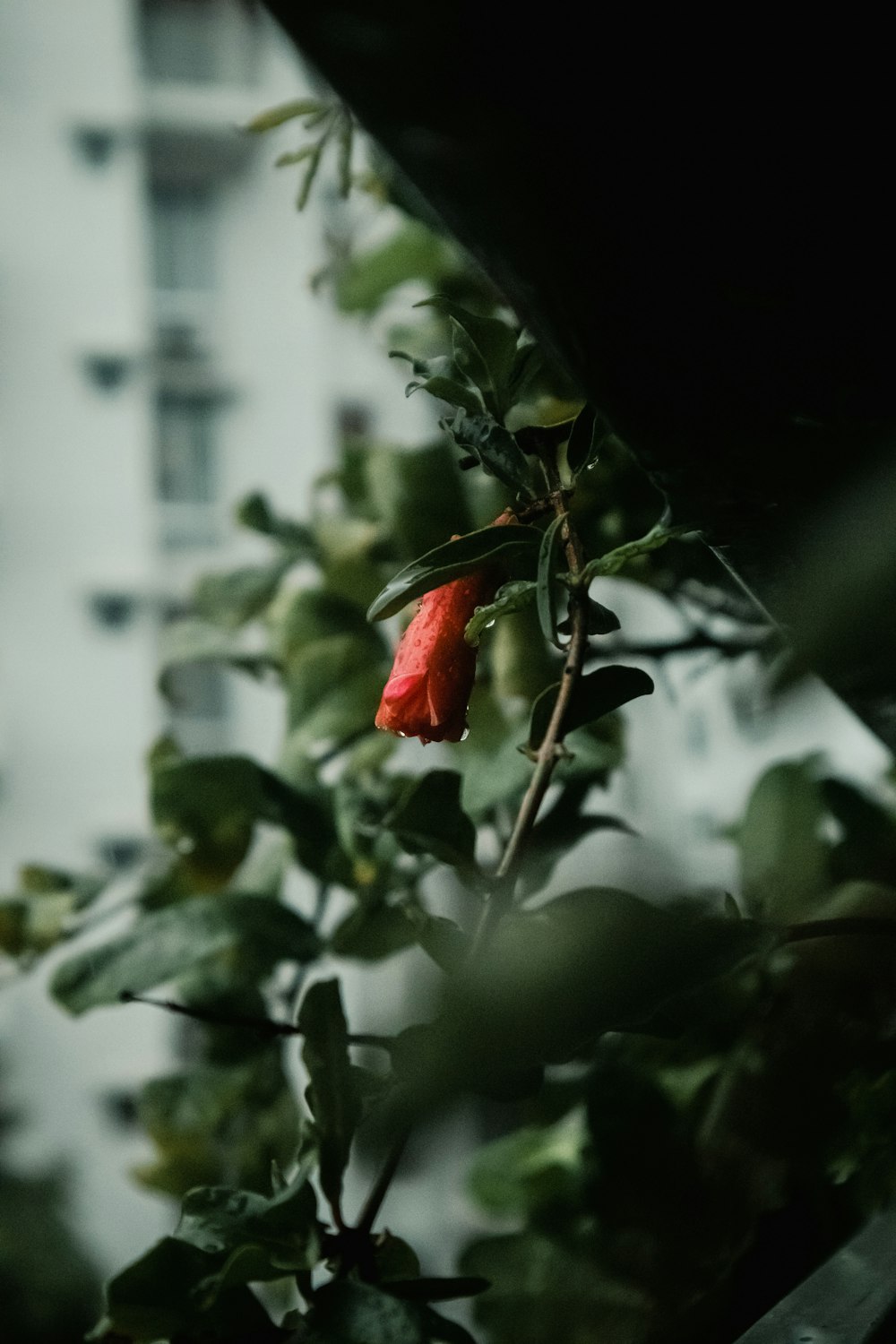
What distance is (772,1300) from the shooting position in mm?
297

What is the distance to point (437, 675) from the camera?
20 cm

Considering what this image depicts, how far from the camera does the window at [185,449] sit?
3604 millimetres

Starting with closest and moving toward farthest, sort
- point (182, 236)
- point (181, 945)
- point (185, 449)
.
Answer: point (181, 945), point (185, 449), point (182, 236)

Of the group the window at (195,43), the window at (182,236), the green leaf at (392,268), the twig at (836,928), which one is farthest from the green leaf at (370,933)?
the window at (195,43)

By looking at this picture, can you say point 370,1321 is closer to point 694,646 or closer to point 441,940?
point 441,940

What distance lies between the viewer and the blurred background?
327cm

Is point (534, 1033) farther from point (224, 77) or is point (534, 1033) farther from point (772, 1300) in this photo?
point (224, 77)

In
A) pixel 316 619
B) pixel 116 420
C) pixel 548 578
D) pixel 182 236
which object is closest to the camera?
pixel 548 578

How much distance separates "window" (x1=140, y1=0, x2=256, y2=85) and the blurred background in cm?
1

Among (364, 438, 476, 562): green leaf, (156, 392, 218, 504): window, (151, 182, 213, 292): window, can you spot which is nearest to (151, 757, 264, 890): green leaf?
(364, 438, 476, 562): green leaf

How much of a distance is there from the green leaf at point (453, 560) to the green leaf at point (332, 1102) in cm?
7

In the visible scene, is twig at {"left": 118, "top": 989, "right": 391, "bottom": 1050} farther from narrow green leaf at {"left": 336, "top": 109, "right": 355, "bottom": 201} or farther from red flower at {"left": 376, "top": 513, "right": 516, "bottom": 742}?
narrow green leaf at {"left": 336, "top": 109, "right": 355, "bottom": 201}

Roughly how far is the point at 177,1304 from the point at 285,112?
268 millimetres

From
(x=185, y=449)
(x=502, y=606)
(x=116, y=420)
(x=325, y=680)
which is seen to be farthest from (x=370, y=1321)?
(x=185, y=449)
